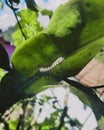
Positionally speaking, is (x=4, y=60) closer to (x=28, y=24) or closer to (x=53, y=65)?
(x=53, y=65)

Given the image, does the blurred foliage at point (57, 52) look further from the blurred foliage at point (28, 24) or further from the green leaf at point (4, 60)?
the blurred foliage at point (28, 24)

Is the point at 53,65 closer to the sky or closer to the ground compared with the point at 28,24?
closer to the sky

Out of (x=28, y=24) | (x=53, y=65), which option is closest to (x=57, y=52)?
(x=53, y=65)

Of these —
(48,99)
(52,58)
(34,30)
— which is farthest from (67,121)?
(52,58)

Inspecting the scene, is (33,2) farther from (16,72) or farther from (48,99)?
(48,99)

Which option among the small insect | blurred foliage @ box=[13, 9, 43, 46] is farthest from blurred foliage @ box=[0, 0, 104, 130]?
blurred foliage @ box=[13, 9, 43, 46]

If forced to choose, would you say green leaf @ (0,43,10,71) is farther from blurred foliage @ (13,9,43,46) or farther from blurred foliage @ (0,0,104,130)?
blurred foliage @ (13,9,43,46)

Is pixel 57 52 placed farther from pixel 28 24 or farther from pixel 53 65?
pixel 28 24

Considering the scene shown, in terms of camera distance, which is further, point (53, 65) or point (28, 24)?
point (28, 24)

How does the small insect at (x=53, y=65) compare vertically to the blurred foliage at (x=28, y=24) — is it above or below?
above

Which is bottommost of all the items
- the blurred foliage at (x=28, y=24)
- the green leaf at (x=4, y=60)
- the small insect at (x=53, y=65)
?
the blurred foliage at (x=28, y=24)

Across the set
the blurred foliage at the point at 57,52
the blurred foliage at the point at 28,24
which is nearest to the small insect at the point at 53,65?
the blurred foliage at the point at 57,52
